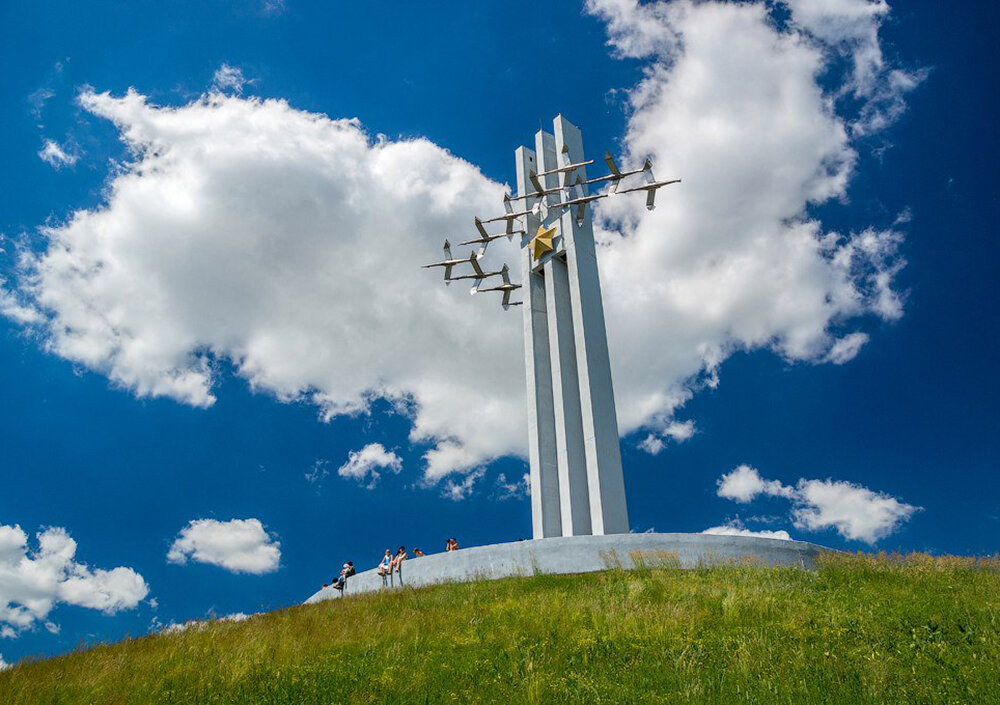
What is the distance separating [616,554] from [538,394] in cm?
737

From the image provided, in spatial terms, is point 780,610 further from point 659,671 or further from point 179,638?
point 179,638

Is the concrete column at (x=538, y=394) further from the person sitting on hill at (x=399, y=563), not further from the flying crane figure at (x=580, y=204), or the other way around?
the person sitting on hill at (x=399, y=563)

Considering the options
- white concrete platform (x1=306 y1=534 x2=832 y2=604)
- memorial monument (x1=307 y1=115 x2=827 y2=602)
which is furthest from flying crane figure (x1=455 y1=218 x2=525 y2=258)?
white concrete platform (x1=306 y1=534 x2=832 y2=604)

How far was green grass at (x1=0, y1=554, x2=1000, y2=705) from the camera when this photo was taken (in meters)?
8.33

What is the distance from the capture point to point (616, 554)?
719 inches

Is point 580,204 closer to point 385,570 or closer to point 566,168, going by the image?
point 566,168

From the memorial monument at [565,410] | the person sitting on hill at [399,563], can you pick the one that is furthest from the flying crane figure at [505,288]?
the person sitting on hill at [399,563]

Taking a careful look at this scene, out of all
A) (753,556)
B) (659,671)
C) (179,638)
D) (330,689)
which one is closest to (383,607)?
(179,638)

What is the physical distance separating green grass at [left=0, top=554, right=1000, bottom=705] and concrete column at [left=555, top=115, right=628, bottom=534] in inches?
282

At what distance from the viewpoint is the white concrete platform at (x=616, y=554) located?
59.4ft

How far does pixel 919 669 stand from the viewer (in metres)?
8.81

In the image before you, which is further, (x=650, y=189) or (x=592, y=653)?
(x=650, y=189)

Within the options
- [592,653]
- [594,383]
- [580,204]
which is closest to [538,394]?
[594,383]

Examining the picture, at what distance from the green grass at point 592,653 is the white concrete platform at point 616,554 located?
368cm
